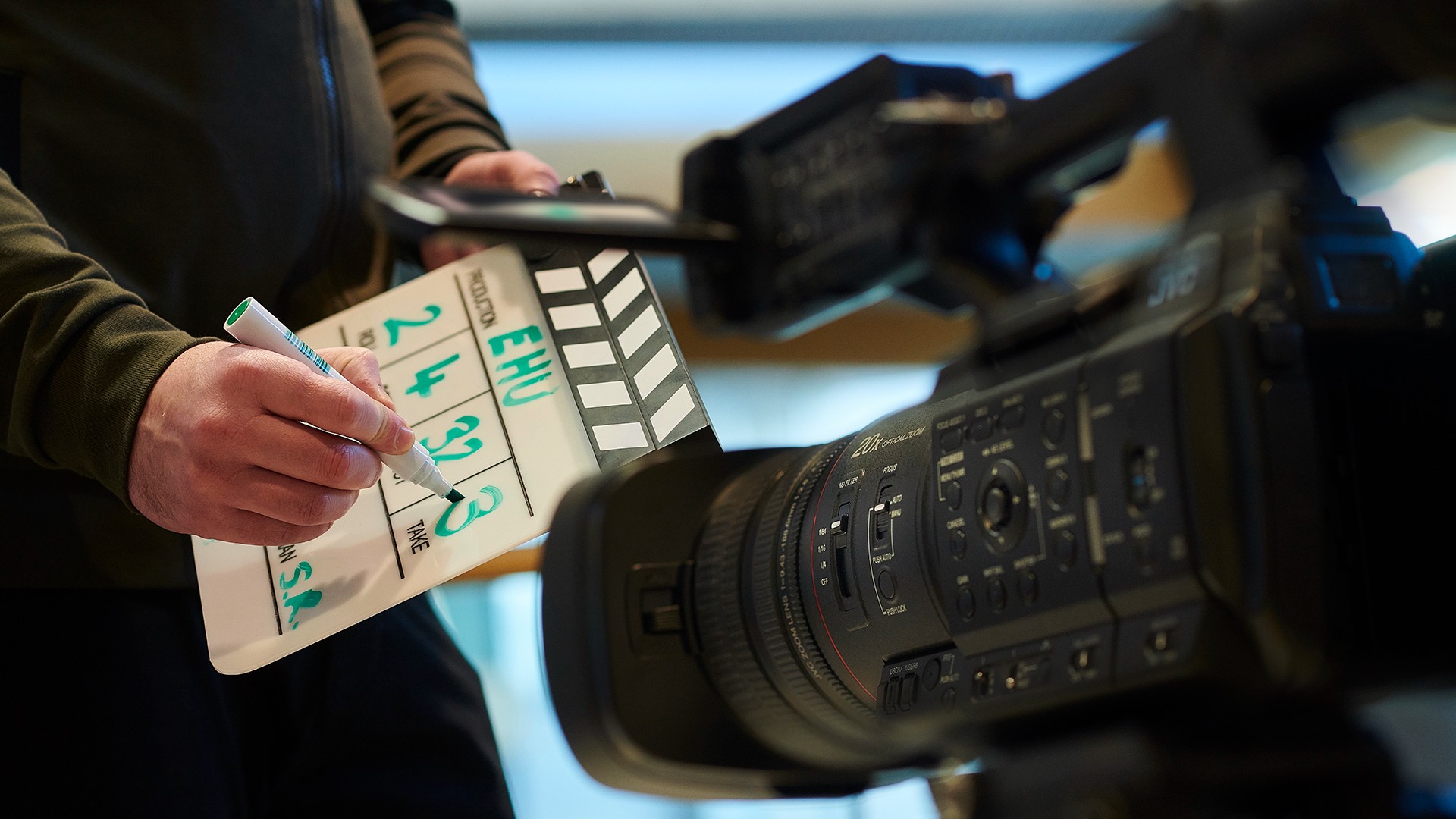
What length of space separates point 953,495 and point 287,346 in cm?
35

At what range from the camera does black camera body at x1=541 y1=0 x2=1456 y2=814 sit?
386 millimetres

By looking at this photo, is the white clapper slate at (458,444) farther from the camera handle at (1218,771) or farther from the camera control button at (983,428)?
the camera handle at (1218,771)

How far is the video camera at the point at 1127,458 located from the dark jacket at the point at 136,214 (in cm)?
22

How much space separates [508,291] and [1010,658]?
45cm

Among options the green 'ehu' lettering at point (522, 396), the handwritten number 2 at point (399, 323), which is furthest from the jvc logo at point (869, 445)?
the handwritten number 2 at point (399, 323)

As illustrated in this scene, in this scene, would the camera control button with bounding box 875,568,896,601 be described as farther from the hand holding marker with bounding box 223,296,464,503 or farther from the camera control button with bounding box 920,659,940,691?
the hand holding marker with bounding box 223,296,464,503

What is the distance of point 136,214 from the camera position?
754 millimetres

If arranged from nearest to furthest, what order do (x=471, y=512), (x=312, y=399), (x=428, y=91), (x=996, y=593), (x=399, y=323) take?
(x=996, y=593), (x=312, y=399), (x=471, y=512), (x=399, y=323), (x=428, y=91)

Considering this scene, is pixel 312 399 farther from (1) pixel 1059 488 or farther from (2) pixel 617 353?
(1) pixel 1059 488

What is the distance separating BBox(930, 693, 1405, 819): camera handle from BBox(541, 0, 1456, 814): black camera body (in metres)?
0.01

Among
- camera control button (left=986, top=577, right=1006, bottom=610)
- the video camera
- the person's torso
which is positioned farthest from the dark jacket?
camera control button (left=986, top=577, right=1006, bottom=610)

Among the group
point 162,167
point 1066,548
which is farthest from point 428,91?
point 1066,548

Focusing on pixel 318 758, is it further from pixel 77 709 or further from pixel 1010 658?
pixel 1010 658

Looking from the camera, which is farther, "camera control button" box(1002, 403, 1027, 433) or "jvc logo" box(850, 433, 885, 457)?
"jvc logo" box(850, 433, 885, 457)
